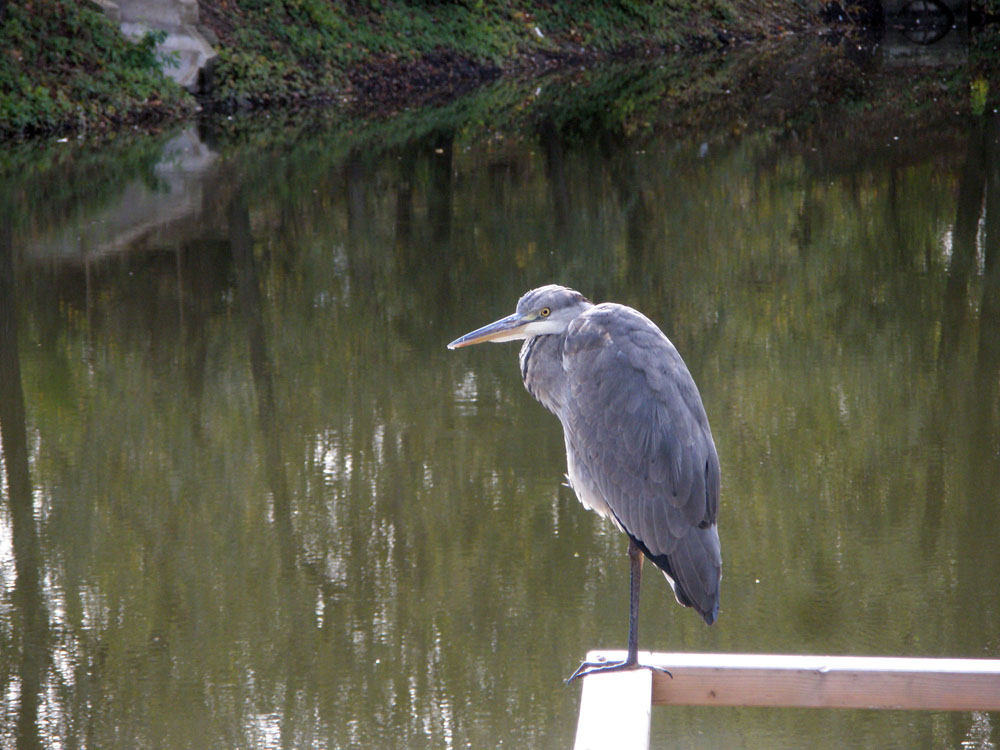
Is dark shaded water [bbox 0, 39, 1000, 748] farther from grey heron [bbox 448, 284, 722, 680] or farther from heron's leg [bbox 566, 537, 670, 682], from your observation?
grey heron [bbox 448, 284, 722, 680]

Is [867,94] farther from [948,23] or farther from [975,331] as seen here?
[948,23]

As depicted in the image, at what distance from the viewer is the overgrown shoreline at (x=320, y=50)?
1561cm

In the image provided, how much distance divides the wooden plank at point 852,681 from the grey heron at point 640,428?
371 millimetres

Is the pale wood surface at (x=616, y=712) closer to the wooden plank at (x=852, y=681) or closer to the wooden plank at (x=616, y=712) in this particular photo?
the wooden plank at (x=616, y=712)

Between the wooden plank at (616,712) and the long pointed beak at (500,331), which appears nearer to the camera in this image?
the wooden plank at (616,712)

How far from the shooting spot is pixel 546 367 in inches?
131

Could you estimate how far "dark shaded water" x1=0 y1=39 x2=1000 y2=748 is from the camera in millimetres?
4168

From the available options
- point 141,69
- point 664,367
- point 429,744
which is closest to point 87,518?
point 429,744

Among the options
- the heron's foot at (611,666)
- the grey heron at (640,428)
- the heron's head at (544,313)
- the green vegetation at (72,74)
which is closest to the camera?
the heron's foot at (611,666)

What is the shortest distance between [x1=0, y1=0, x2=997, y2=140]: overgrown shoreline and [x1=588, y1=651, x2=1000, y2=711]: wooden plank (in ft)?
45.3

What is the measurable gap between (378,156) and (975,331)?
26.4 feet

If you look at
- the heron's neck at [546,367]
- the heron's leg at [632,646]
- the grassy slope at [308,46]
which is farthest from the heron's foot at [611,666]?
the grassy slope at [308,46]

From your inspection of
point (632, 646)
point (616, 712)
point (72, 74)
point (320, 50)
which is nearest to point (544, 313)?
point (632, 646)

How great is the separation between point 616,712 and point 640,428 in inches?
33.2
